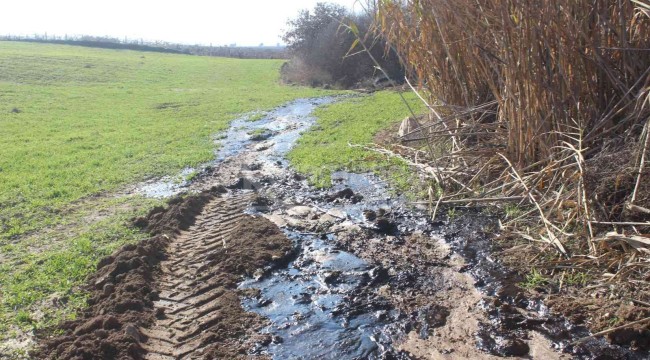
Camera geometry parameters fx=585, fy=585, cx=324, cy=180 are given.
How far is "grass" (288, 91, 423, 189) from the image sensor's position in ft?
31.8

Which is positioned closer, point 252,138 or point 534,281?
point 534,281

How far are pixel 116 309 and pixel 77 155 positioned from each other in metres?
8.25

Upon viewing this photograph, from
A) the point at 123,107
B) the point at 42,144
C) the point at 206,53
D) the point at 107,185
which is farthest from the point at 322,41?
the point at 206,53

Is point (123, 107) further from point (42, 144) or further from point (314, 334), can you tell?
point (314, 334)

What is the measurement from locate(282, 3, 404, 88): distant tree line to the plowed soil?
22.0 m

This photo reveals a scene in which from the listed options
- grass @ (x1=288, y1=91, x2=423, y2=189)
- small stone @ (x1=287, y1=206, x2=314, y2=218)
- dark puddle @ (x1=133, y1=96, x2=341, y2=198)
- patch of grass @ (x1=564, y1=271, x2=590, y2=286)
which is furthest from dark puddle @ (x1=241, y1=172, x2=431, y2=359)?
dark puddle @ (x1=133, y1=96, x2=341, y2=198)

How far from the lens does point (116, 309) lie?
4.93 m

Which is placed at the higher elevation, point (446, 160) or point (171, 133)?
point (446, 160)

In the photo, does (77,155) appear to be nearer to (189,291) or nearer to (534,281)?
(189,291)

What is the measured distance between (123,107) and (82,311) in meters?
18.1

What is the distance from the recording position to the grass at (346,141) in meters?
9.70

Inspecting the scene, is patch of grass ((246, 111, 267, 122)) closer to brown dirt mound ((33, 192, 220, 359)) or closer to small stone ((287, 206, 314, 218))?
small stone ((287, 206, 314, 218))

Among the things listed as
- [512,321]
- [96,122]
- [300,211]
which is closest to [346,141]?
[300,211]

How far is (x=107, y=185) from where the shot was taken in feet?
31.9
